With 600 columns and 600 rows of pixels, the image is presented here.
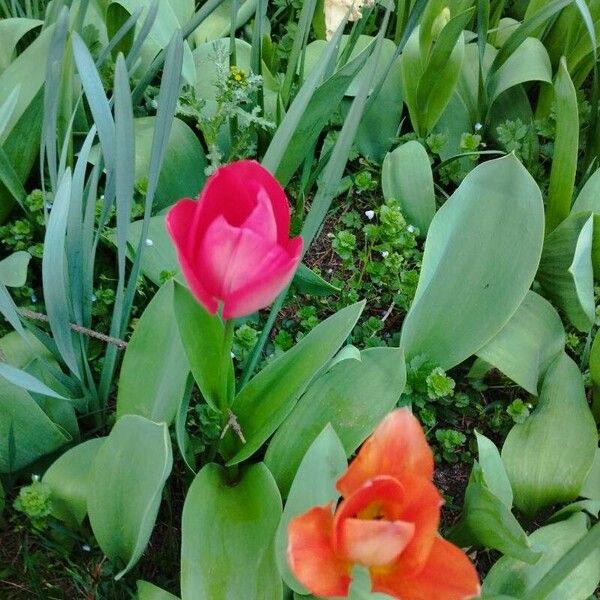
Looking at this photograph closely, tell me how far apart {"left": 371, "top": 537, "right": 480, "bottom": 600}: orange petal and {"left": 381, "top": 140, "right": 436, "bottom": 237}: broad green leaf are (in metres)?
0.92

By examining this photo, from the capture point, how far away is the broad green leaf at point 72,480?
A: 107 centimetres

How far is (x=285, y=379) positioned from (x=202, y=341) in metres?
0.12

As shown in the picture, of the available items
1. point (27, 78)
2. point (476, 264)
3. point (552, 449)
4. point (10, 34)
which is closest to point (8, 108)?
point (27, 78)

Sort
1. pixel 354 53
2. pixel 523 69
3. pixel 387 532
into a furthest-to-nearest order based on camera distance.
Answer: pixel 354 53
pixel 523 69
pixel 387 532

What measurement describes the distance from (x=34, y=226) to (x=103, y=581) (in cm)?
59

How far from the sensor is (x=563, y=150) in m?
1.39

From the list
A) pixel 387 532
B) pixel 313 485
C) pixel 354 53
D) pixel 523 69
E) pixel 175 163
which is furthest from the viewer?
pixel 354 53

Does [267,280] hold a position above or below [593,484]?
above

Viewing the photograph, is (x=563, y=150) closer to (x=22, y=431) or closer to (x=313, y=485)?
(x=313, y=485)

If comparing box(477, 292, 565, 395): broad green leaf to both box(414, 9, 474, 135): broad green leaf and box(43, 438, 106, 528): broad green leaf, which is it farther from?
box(43, 438, 106, 528): broad green leaf

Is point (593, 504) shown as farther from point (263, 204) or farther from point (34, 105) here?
point (34, 105)

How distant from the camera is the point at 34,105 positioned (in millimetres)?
→ 1327

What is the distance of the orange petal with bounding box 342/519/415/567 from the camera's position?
59 centimetres

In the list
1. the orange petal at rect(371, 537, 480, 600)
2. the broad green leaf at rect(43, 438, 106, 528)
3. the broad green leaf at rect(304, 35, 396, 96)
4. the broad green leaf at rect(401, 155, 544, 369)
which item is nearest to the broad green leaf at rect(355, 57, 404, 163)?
the broad green leaf at rect(304, 35, 396, 96)
